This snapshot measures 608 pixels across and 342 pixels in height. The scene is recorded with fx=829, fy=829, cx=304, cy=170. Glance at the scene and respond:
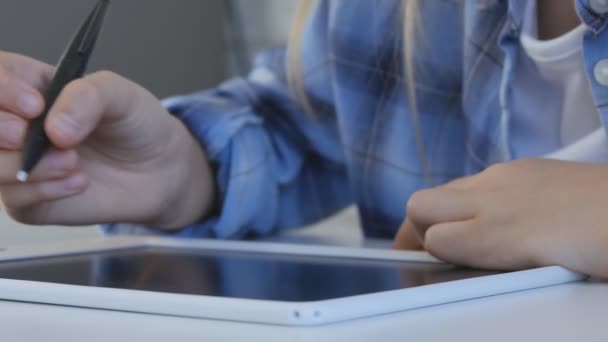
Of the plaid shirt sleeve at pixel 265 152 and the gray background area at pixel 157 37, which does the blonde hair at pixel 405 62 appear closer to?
the plaid shirt sleeve at pixel 265 152

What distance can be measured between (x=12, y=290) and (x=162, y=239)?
0.16 metres

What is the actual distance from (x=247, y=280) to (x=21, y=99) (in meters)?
0.14

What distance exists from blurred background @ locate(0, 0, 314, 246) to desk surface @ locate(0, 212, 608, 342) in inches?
7.9

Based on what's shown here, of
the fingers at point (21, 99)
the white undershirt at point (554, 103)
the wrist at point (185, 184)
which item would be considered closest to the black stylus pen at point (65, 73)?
the fingers at point (21, 99)

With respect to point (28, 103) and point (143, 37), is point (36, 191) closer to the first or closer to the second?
point (28, 103)

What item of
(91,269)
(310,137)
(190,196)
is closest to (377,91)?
(310,137)

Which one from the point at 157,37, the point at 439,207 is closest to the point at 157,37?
the point at 157,37

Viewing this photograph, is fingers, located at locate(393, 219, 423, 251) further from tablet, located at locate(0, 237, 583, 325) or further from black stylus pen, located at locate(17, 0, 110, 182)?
black stylus pen, located at locate(17, 0, 110, 182)

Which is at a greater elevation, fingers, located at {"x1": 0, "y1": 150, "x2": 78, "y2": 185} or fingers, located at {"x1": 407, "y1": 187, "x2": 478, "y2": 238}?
fingers, located at {"x1": 407, "y1": 187, "x2": 478, "y2": 238}

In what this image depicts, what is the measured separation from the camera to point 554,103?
516 mm

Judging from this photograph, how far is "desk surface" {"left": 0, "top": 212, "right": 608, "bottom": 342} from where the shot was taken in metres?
0.22

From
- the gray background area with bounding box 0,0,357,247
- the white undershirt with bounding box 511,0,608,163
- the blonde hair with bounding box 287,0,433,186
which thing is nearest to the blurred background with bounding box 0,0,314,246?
the gray background area with bounding box 0,0,357,247

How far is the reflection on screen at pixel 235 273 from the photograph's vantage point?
27cm

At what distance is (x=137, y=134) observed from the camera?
0.45 meters
